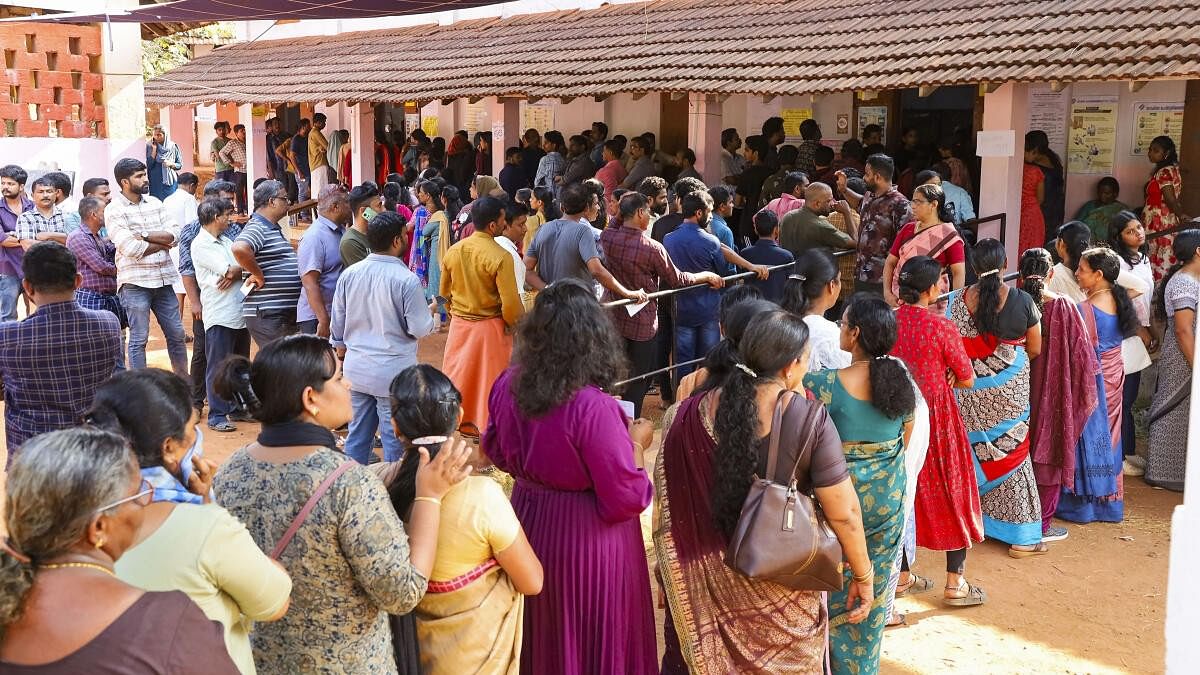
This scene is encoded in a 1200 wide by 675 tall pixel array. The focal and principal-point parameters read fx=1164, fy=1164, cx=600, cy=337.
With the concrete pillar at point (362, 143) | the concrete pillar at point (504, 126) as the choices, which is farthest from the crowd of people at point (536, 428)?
the concrete pillar at point (362, 143)

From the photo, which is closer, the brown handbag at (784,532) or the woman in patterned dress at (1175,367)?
the brown handbag at (784,532)

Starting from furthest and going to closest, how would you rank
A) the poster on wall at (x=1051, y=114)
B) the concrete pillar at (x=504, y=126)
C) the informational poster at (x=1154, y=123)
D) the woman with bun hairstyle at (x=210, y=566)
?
1. the concrete pillar at (x=504, y=126)
2. the poster on wall at (x=1051, y=114)
3. the informational poster at (x=1154, y=123)
4. the woman with bun hairstyle at (x=210, y=566)

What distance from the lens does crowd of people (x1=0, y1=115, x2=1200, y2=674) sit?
256cm

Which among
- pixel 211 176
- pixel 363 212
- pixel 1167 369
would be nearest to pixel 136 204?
pixel 363 212

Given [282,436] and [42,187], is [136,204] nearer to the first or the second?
[42,187]

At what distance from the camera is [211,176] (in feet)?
89.1

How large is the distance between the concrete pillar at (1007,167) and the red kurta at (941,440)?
14.4ft

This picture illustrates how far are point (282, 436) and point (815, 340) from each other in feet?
8.32

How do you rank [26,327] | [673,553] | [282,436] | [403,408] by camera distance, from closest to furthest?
[282,436]
[403,408]
[673,553]
[26,327]

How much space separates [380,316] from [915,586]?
3.04m

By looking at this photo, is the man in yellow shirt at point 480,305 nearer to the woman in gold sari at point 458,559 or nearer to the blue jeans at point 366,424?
the blue jeans at point 366,424

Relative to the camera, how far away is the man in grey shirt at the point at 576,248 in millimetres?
7594

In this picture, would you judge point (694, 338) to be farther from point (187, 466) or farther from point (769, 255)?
point (187, 466)

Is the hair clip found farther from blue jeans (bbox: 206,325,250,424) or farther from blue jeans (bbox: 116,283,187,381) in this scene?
blue jeans (bbox: 116,283,187,381)
